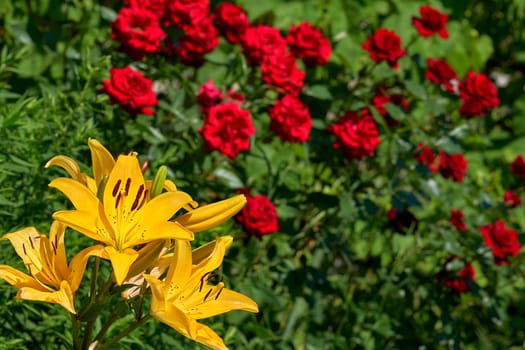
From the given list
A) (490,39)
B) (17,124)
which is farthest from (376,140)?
(490,39)

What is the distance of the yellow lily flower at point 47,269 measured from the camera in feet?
4.48

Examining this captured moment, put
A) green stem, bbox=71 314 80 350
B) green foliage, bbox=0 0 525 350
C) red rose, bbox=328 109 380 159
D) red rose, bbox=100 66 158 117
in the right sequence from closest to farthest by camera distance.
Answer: green stem, bbox=71 314 80 350 < green foliage, bbox=0 0 525 350 < red rose, bbox=100 66 158 117 < red rose, bbox=328 109 380 159

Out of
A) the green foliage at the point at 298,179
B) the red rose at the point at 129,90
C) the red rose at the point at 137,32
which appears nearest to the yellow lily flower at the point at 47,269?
the green foliage at the point at 298,179

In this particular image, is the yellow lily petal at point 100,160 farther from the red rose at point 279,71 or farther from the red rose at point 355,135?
the red rose at point 355,135

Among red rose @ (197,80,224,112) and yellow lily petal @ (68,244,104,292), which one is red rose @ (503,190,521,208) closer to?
red rose @ (197,80,224,112)

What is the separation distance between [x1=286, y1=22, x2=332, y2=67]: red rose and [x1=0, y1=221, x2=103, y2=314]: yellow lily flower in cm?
145

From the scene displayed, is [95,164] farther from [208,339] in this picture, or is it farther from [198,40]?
[198,40]

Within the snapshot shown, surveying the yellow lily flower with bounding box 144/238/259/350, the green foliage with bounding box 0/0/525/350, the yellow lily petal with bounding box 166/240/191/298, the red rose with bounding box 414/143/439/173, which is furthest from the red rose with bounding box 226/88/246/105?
the yellow lily petal with bounding box 166/240/191/298

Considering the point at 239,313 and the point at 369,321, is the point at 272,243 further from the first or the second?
the point at 369,321

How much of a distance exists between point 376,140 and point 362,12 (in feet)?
3.92

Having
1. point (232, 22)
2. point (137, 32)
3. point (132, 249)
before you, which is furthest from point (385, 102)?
point (132, 249)

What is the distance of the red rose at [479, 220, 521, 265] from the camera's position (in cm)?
293

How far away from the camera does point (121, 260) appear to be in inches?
52.4

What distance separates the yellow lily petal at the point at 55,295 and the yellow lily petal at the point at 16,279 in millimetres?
26
